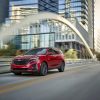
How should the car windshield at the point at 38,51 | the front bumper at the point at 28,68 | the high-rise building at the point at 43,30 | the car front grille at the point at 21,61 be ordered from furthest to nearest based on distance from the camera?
the high-rise building at the point at 43,30
the car windshield at the point at 38,51
the car front grille at the point at 21,61
the front bumper at the point at 28,68

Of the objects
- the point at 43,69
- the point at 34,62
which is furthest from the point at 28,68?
the point at 43,69

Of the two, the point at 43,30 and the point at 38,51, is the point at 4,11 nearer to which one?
the point at 38,51

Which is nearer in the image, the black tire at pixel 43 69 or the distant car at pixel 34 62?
the distant car at pixel 34 62

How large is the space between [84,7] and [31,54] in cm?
14429

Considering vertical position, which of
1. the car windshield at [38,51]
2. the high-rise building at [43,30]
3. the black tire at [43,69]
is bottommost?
the black tire at [43,69]

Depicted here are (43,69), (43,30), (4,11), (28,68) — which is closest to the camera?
(4,11)

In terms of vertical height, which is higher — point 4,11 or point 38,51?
point 4,11

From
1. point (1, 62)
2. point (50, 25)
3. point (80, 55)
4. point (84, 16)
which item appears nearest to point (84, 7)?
point (84, 16)

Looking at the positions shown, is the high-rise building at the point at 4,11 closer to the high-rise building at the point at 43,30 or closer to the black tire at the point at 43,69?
the black tire at the point at 43,69

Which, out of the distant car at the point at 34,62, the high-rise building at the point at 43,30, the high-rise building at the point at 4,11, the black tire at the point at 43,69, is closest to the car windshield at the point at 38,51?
the distant car at the point at 34,62

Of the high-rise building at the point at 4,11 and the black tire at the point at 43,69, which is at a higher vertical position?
the high-rise building at the point at 4,11

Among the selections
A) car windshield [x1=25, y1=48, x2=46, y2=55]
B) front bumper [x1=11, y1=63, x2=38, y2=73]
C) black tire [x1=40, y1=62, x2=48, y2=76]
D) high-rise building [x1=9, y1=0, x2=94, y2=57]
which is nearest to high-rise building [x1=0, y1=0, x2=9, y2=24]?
front bumper [x1=11, y1=63, x2=38, y2=73]

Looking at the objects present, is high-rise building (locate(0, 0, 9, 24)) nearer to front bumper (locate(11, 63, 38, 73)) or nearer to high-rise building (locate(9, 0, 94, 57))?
front bumper (locate(11, 63, 38, 73))

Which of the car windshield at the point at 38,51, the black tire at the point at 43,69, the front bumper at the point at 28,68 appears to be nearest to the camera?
the front bumper at the point at 28,68
